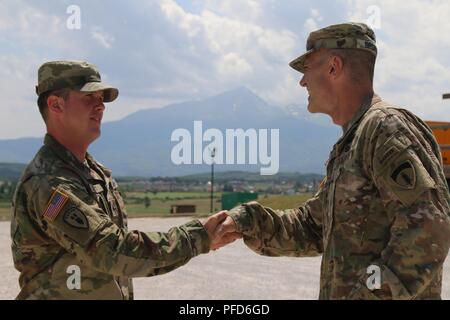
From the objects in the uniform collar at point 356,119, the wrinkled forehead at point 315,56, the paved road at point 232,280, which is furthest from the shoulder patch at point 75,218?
the paved road at point 232,280

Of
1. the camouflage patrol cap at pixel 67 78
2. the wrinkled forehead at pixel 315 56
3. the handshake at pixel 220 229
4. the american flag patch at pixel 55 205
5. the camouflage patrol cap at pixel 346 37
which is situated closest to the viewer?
the american flag patch at pixel 55 205

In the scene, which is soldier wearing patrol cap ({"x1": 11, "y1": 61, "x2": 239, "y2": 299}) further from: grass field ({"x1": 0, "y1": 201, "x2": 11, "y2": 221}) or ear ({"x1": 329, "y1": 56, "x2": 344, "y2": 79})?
grass field ({"x1": 0, "y1": 201, "x2": 11, "y2": 221})

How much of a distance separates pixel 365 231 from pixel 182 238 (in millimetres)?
1110

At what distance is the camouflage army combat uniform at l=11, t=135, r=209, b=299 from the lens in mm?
3428

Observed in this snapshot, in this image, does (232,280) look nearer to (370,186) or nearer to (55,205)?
(55,205)

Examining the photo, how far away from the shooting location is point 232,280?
10.6 metres

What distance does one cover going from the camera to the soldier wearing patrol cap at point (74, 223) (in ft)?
11.3

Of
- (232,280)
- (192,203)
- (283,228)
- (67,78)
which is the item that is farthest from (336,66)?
(192,203)

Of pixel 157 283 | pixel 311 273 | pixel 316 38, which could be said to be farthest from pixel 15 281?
pixel 316 38

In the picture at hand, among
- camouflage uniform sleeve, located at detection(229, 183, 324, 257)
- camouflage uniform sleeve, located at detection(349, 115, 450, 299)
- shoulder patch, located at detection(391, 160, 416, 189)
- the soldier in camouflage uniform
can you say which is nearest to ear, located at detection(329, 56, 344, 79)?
the soldier in camouflage uniform

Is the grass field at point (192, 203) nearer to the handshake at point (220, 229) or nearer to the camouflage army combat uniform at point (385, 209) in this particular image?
the handshake at point (220, 229)

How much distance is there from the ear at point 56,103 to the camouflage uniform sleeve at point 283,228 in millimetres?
1429

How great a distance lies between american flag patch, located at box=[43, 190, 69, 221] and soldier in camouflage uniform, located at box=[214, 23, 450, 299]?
1.53 meters
